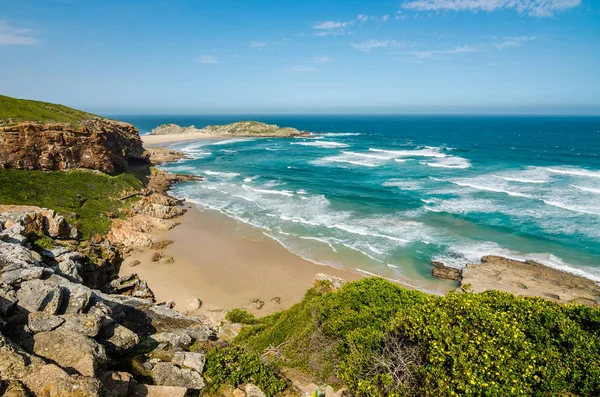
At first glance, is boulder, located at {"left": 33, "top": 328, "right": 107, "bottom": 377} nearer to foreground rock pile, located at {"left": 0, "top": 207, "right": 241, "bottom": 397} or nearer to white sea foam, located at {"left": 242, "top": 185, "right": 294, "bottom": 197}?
foreground rock pile, located at {"left": 0, "top": 207, "right": 241, "bottom": 397}

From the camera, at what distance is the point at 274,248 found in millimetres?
29375

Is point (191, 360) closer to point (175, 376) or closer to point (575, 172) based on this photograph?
point (175, 376)

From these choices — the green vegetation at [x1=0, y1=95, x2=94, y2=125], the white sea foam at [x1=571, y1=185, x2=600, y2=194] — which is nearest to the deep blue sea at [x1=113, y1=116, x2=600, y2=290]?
the white sea foam at [x1=571, y1=185, x2=600, y2=194]

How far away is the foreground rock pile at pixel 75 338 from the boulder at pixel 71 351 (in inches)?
0.7

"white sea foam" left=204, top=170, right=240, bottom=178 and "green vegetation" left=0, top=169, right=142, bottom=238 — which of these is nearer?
"green vegetation" left=0, top=169, right=142, bottom=238

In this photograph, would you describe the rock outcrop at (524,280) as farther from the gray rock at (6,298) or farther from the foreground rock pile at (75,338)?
the gray rock at (6,298)

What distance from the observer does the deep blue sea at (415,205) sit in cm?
2792

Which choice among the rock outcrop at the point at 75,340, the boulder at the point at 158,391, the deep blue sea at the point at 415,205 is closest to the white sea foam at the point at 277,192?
the deep blue sea at the point at 415,205

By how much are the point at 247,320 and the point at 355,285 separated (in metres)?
6.53

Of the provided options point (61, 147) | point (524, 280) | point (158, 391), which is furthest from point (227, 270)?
point (61, 147)

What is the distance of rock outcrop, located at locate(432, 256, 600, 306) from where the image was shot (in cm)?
2152

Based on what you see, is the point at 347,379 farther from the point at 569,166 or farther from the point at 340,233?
the point at 569,166

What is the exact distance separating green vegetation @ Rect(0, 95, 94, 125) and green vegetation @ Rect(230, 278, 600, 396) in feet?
134

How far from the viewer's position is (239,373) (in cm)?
859
